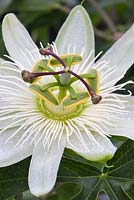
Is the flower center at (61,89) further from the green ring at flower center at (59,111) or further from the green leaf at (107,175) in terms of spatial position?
the green leaf at (107,175)

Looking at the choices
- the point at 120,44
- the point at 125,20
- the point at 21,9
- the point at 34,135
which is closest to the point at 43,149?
the point at 34,135

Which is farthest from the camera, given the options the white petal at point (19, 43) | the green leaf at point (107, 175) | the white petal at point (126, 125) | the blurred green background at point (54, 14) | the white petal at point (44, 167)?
the blurred green background at point (54, 14)

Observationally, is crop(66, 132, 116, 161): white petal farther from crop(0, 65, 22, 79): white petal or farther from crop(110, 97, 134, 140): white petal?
crop(0, 65, 22, 79): white petal

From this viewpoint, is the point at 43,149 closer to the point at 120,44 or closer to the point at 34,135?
the point at 34,135

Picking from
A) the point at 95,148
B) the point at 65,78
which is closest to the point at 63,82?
the point at 65,78

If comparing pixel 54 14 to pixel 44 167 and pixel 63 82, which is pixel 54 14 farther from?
pixel 44 167

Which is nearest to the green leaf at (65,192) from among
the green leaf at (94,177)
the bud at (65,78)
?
the green leaf at (94,177)

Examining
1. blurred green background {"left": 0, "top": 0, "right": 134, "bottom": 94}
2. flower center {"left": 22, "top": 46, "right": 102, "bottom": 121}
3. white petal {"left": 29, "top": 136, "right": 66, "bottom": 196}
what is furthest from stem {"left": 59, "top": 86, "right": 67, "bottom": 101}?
blurred green background {"left": 0, "top": 0, "right": 134, "bottom": 94}
